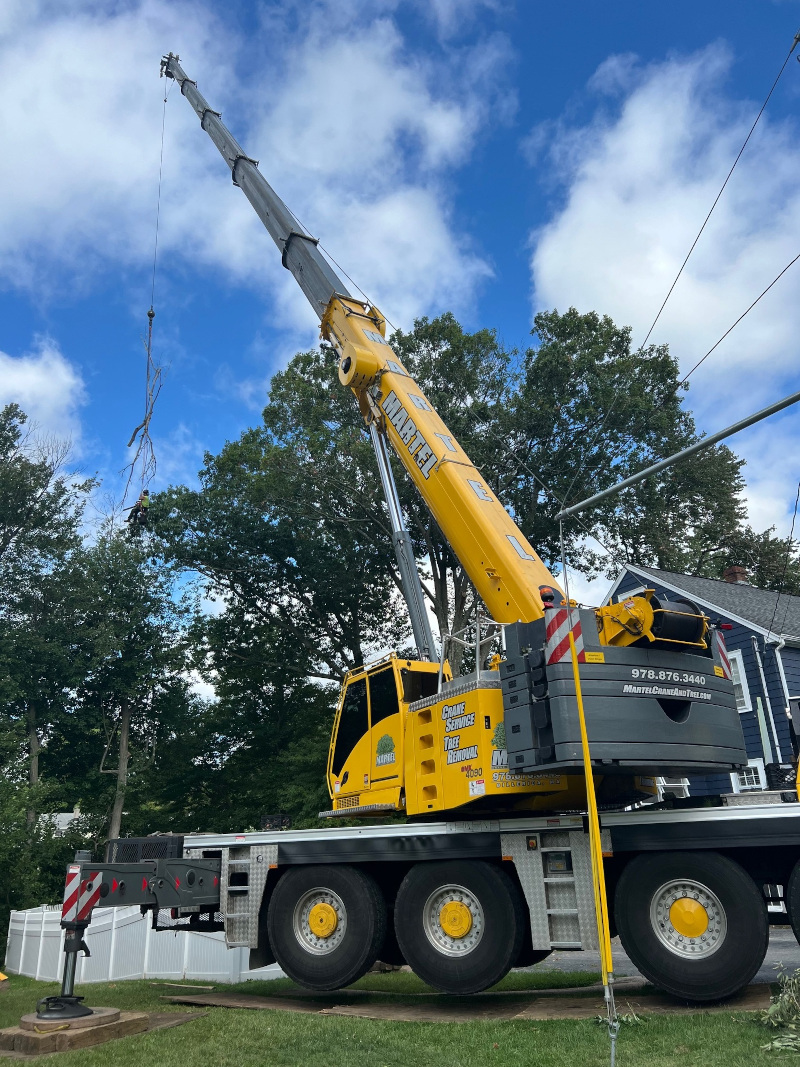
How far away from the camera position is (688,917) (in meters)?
8.04

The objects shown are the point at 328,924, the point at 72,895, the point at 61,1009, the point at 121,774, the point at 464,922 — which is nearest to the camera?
the point at 61,1009

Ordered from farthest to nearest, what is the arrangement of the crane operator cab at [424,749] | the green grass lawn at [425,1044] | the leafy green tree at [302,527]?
A: the leafy green tree at [302,527] < the crane operator cab at [424,749] < the green grass lawn at [425,1044]

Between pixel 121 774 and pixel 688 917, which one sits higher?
pixel 121 774

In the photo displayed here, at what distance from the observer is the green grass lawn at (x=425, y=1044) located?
21.2 ft

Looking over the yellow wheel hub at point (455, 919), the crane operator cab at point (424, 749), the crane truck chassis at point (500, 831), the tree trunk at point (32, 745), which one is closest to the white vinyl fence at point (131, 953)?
the crane truck chassis at point (500, 831)

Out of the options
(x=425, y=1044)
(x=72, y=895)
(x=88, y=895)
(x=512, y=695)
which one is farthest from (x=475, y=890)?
(x=72, y=895)

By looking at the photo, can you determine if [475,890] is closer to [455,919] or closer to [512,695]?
[455,919]

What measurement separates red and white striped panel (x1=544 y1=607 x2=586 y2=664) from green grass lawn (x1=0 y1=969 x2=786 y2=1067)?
3046 millimetres

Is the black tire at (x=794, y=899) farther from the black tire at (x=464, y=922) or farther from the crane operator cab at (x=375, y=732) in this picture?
the crane operator cab at (x=375, y=732)

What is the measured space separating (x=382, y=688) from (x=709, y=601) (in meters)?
15.2

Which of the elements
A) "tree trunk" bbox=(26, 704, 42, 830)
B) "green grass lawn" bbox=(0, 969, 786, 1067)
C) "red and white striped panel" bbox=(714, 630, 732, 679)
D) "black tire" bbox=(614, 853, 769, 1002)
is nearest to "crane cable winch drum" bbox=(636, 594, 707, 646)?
"red and white striped panel" bbox=(714, 630, 732, 679)

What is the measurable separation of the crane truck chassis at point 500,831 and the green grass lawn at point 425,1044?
90 cm

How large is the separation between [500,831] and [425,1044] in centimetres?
225

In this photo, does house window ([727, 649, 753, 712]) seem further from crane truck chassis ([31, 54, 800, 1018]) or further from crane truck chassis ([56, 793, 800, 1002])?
crane truck chassis ([56, 793, 800, 1002])
